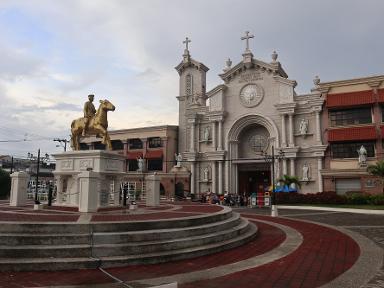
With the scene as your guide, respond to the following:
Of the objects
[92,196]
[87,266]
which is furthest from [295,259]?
[92,196]

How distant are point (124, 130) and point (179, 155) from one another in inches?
478

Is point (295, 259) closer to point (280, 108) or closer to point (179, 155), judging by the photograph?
point (280, 108)

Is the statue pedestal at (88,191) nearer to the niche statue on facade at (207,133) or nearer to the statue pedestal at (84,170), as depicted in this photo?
the statue pedestal at (84,170)

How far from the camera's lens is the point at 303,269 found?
876cm

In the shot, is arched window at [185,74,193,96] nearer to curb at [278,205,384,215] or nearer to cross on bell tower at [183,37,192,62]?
cross on bell tower at [183,37,192,62]

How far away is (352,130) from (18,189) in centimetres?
3244

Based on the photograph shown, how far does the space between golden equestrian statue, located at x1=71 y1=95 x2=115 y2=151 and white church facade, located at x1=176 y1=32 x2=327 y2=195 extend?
2699 centimetres

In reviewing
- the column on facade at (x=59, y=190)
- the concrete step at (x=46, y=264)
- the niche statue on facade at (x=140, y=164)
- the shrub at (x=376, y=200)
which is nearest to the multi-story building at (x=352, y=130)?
the shrub at (x=376, y=200)

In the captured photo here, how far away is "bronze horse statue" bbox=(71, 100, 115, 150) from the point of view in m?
19.1

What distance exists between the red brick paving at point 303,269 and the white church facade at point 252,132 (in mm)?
29344

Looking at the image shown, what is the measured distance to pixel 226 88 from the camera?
47062mm

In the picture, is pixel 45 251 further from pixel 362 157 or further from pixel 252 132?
pixel 252 132

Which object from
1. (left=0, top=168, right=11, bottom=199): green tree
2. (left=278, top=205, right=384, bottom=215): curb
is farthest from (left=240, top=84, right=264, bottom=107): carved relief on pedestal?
(left=0, top=168, right=11, bottom=199): green tree

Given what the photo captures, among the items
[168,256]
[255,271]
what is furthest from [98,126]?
[255,271]
